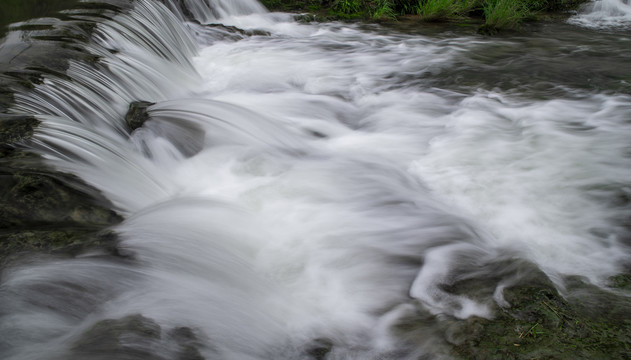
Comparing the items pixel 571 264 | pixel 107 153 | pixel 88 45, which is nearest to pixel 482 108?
pixel 571 264

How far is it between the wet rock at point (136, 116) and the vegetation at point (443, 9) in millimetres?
5217

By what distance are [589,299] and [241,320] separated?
5.24ft

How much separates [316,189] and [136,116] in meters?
1.75

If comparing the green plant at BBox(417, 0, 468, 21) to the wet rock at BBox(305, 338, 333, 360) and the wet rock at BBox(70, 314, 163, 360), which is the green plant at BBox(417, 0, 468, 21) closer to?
the wet rock at BBox(305, 338, 333, 360)

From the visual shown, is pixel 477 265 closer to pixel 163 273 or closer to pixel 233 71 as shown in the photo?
pixel 163 273

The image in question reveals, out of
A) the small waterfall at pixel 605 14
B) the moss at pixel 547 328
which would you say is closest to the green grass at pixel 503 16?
the small waterfall at pixel 605 14

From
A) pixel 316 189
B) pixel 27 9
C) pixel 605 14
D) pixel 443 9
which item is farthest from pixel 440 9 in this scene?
pixel 27 9

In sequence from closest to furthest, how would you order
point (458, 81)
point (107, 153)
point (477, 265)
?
point (477, 265) < point (107, 153) < point (458, 81)

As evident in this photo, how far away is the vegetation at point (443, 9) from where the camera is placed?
25.2 ft

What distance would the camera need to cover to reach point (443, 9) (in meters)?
8.10

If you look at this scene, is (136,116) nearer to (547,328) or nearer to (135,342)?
(135,342)

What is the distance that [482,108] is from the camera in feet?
15.7

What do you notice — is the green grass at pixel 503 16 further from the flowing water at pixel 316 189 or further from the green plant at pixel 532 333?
the green plant at pixel 532 333

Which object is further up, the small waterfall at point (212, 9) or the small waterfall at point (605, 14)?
the small waterfall at point (212, 9)
